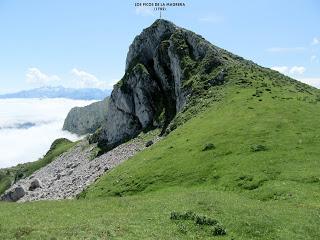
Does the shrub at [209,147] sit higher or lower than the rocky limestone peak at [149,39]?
lower

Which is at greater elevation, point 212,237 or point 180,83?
point 180,83

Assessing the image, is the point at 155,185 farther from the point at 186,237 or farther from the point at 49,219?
the point at 186,237

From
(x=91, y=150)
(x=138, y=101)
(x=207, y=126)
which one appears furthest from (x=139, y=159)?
(x=91, y=150)

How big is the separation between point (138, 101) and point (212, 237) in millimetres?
94424

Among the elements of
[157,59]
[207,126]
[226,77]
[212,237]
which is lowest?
[212,237]

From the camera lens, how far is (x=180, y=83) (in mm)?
111125

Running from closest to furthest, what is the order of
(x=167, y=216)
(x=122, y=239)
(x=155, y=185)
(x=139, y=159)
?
(x=122, y=239) → (x=167, y=216) → (x=155, y=185) → (x=139, y=159)

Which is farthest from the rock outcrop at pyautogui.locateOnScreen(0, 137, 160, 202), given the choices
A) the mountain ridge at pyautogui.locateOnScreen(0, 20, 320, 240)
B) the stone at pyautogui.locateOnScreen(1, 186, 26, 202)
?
the mountain ridge at pyautogui.locateOnScreen(0, 20, 320, 240)

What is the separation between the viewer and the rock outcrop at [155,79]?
11194 cm

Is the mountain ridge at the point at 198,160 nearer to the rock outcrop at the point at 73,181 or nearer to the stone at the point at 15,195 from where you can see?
the rock outcrop at the point at 73,181

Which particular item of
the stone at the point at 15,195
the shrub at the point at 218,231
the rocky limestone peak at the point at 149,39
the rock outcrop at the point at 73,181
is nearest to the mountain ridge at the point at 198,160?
the shrub at the point at 218,231

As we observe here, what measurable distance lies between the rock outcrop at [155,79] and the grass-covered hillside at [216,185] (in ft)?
57.0

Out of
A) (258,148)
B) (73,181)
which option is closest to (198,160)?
(258,148)

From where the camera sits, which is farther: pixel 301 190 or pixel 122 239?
pixel 301 190
